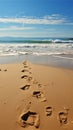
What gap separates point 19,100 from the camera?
5.00m

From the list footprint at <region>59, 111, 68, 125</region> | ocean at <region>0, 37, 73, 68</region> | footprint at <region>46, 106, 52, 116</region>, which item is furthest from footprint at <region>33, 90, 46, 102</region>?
ocean at <region>0, 37, 73, 68</region>

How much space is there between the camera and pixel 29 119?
165 inches

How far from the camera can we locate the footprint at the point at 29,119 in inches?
158

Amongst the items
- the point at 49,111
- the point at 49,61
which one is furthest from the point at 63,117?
the point at 49,61

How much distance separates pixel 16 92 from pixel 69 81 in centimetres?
186

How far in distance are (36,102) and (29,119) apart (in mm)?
812

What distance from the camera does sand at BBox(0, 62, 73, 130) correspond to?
402 cm

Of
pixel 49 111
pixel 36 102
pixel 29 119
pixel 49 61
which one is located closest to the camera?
pixel 29 119

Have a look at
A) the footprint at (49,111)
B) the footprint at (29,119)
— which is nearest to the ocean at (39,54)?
the footprint at (49,111)

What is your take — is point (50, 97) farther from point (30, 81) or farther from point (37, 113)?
point (30, 81)

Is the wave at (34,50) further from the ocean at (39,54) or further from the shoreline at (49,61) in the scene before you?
the shoreline at (49,61)

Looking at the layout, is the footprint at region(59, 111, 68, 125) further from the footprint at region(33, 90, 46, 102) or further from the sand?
the footprint at region(33, 90, 46, 102)

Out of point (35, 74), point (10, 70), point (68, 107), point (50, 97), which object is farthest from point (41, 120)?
point (10, 70)

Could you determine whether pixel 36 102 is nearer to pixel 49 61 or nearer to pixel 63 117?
pixel 63 117
